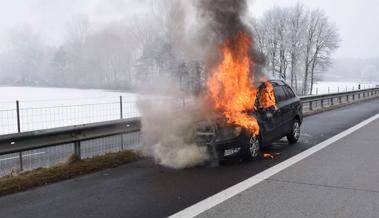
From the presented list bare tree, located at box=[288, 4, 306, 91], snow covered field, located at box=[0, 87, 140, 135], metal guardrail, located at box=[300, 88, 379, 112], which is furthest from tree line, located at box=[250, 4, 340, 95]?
snow covered field, located at box=[0, 87, 140, 135]

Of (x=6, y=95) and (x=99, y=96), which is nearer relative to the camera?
(x=99, y=96)

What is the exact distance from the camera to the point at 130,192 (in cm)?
591

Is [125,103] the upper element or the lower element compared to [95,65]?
lower

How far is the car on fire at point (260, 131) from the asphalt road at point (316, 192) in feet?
3.17

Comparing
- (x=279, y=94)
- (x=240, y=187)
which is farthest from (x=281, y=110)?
(x=240, y=187)

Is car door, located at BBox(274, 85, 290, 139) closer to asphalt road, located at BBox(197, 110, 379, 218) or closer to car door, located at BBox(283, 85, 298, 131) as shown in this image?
car door, located at BBox(283, 85, 298, 131)

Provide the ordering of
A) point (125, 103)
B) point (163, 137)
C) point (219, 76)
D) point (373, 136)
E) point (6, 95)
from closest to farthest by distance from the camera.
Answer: point (163, 137)
point (219, 76)
point (373, 136)
point (125, 103)
point (6, 95)

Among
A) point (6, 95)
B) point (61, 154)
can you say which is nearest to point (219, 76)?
point (61, 154)

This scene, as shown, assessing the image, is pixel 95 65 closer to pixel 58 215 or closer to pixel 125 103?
pixel 125 103

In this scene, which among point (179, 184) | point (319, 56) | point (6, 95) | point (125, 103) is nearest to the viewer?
point (179, 184)

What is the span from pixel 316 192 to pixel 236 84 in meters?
3.65

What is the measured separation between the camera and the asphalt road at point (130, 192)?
5.06 meters

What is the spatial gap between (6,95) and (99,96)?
11.2m

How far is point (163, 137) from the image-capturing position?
829 cm
